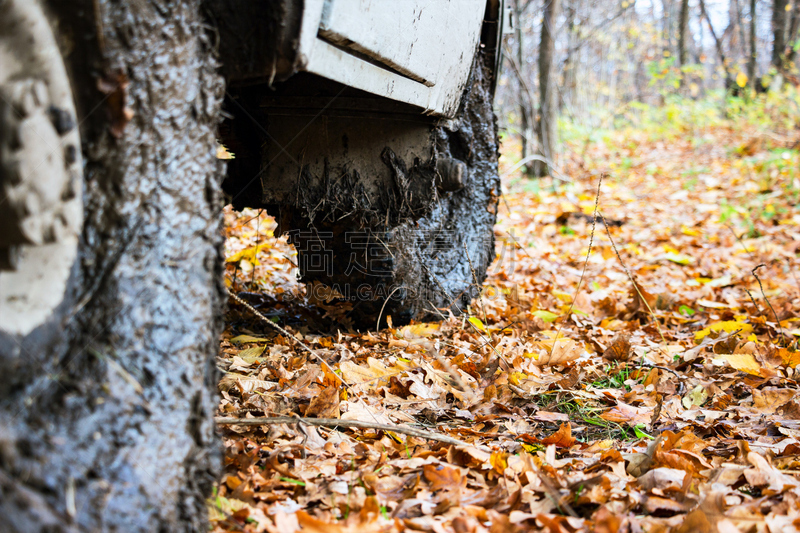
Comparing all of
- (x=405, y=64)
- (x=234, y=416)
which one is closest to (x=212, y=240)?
(x=234, y=416)

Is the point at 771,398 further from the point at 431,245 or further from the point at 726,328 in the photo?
the point at 431,245

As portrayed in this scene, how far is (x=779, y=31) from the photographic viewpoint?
37.6 ft

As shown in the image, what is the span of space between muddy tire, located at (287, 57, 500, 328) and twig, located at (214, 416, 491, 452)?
120 centimetres

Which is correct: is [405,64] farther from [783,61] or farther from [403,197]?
[783,61]

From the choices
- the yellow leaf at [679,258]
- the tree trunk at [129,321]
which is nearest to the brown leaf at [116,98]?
the tree trunk at [129,321]

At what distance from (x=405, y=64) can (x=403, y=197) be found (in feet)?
2.82

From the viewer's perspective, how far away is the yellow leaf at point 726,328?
9.50 ft

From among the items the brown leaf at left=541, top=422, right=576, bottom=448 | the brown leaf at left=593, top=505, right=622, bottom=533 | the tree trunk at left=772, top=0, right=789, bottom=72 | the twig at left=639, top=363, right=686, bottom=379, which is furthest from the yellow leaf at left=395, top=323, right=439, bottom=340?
the tree trunk at left=772, top=0, right=789, bottom=72

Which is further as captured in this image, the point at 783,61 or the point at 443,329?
the point at 783,61

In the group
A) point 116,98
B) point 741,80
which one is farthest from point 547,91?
point 116,98

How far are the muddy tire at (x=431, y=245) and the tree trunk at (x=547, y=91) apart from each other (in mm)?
4916

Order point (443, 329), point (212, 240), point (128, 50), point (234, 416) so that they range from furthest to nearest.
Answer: point (443, 329)
point (234, 416)
point (212, 240)
point (128, 50)

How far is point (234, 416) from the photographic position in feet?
5.95

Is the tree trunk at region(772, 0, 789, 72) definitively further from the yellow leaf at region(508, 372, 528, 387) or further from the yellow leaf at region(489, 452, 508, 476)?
the yellow leaf at region(489, 452, 508, 476)
